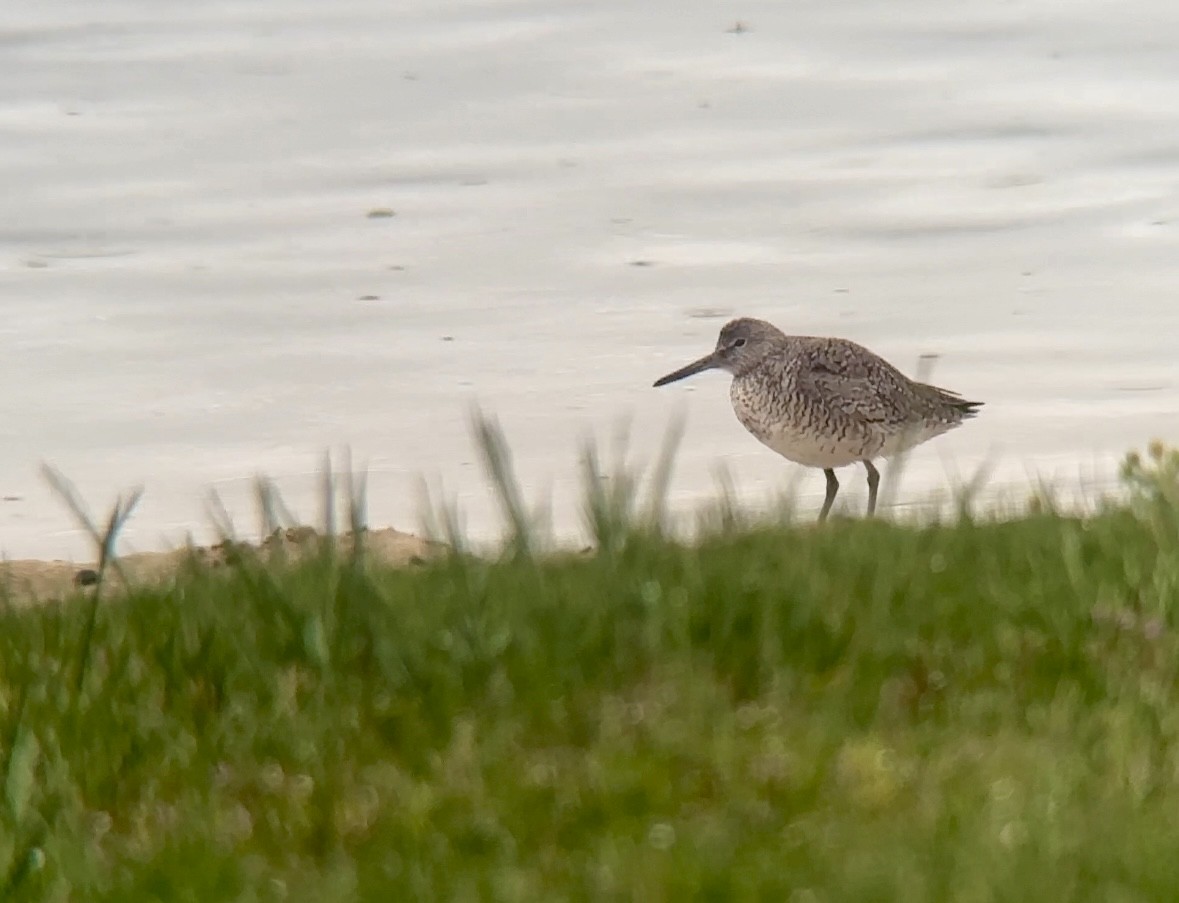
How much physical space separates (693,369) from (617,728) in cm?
659

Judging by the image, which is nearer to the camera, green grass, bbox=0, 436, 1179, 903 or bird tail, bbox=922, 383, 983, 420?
green grass, bbox=0, 436, 1179, 903

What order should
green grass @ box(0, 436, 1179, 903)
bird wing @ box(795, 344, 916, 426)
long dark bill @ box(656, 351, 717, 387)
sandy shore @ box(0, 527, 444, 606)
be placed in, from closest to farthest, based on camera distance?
green grass @ box(0, 436, 1179, 903), sandy shore @ box(0, 527, 444, 606), bird wing @ box(795, 344, 916, 426), long dark bill @ box(656, 351, 717, 387)

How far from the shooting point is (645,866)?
4.06 metres

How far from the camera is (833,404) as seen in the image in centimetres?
995

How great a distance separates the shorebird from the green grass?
12.7 feet

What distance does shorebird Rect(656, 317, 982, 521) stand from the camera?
9969 millimetres

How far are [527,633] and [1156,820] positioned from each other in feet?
4.94

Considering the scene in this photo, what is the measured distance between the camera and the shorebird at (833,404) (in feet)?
32.7

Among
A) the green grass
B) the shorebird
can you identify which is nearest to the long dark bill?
the shorebird

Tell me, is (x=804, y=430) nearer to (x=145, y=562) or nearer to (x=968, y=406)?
(x=968, y=406)

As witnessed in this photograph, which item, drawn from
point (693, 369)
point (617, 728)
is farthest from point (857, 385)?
point (617, 728)

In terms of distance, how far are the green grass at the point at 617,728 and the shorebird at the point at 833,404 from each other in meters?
3.87

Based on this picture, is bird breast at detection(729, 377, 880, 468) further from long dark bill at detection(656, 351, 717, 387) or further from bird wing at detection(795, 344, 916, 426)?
long dark bill at detection(656, 351, 717, 387)

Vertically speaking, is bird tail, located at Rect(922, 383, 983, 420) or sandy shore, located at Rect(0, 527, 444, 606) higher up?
bird tail, located at Rect(922, 383, 983, 420)
